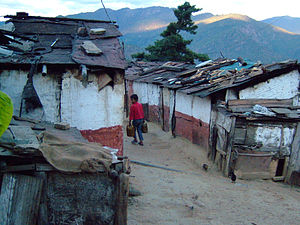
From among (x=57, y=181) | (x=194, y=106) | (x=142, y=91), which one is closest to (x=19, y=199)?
(x=57, y=181)

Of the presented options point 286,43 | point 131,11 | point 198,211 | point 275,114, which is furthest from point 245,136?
point 131,11

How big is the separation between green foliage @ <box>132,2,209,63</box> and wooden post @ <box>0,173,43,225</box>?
2428 cm

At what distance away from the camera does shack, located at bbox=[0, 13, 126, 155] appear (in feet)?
21.3

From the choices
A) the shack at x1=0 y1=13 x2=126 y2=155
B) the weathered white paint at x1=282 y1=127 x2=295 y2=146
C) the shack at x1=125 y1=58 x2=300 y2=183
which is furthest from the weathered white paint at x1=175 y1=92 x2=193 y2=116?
the shack at x1=0 y1=13 x2=126 y2=155

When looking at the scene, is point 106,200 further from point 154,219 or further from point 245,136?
point 245,136

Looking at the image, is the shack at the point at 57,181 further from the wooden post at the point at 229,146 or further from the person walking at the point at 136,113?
the person walking at the point at 136,113

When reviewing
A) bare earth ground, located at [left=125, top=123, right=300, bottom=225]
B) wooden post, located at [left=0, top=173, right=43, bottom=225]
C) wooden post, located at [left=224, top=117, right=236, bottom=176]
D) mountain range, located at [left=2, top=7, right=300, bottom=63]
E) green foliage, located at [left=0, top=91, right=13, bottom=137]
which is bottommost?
bare earth ground, located at [left=125, top=123, right=300, bottom=225]

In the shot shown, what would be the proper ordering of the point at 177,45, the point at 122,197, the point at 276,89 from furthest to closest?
1. the point at 177,45
2. the point at 276,89
3. the point at 122,197

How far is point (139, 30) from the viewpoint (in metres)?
77.1

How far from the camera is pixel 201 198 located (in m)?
7.11

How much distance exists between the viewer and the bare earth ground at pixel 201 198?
232 inches

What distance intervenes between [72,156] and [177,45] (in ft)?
80.0

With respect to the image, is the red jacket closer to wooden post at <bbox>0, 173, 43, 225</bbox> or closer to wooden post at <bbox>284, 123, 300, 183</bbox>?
wooden post at <bbox>284, 123, 300, 183</bbox>

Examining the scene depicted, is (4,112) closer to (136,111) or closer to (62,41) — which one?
(62,41)
